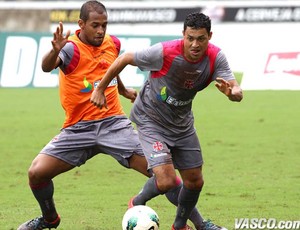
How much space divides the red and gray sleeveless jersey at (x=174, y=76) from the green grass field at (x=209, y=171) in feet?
4.51

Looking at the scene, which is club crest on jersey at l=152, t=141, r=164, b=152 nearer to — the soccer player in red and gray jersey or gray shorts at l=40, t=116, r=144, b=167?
the soccer player in red and gray jersey

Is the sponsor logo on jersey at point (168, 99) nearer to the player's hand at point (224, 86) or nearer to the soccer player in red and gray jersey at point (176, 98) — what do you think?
the soccer player in red and gray jersey at point (176, 98)

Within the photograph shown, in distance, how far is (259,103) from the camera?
69.8 feet

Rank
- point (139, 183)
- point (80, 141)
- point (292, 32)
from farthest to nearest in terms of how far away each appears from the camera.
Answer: point (292, 32) < point (139, 183) < point (80, 141)

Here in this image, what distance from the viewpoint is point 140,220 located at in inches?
330

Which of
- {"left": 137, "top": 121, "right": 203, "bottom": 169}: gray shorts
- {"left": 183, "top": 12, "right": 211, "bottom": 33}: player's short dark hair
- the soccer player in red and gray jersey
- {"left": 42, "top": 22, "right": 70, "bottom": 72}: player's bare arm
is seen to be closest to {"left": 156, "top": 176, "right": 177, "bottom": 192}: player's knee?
the soccer player in red and gray jersey

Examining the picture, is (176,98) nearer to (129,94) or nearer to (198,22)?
(198,22)

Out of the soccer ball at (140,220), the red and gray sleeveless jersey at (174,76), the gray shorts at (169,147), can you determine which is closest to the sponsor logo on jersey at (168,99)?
the red and gray sleeveless jersey at (174,76)

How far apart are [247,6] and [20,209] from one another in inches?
771

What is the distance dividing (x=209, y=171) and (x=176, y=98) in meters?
4.70

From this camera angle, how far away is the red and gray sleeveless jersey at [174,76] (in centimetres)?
857

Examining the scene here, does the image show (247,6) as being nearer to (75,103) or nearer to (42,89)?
(42,89)

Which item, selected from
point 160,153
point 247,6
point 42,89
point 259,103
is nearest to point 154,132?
point 160,153

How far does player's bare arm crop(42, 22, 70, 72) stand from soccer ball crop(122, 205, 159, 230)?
5.58ft
